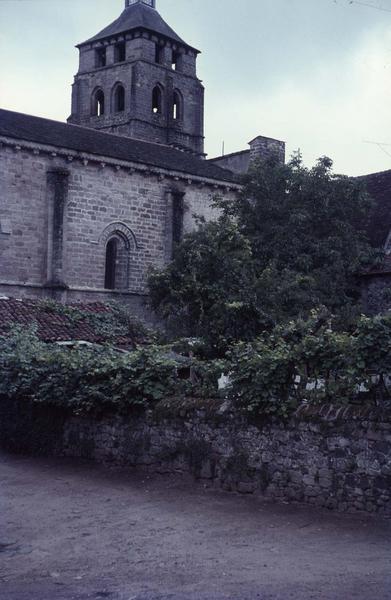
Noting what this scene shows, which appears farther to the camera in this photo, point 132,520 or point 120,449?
point 120,449

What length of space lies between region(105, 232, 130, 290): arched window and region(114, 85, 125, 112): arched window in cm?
2724

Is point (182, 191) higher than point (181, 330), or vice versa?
point (182, 191)

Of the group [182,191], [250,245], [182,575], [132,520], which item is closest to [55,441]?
[132,520]

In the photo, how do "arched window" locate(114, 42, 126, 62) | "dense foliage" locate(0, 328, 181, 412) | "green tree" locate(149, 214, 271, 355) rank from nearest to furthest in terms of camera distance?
"dense foliage" locate(0, 328, 181, 412), "green tree" locate(149, 214, 271, 355), "arched window" locate(114, 42, 126, 62)

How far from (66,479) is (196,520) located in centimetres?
408

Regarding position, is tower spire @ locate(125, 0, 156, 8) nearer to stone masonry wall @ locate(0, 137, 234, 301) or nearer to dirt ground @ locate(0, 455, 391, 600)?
stone masonry wall @ locate(0, 137, 234, 301)

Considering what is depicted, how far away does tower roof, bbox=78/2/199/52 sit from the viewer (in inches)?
2292

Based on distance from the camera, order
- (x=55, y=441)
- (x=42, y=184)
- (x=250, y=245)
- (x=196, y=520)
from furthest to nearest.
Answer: (x=42, y=184) → (x=250, y=245) → (x=55, y=441) → (x=196, y=520)

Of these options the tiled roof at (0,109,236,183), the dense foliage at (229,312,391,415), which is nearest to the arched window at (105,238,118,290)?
the tiled roof at (0,109,236,183)

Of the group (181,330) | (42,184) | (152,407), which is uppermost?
(42,184)

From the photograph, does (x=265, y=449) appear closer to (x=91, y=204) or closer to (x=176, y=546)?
(x=176, y=546)

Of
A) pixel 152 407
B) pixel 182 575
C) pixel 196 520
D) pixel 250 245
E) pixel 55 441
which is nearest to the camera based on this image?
pixel 182 575

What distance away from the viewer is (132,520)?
1076 cm

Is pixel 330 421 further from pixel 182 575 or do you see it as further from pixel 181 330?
pixel 181 330
